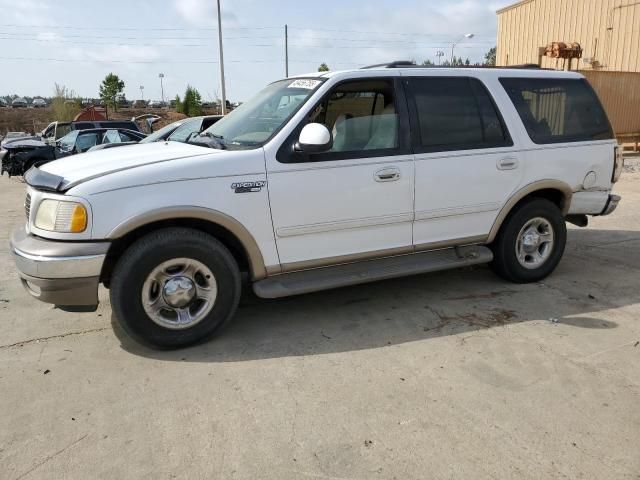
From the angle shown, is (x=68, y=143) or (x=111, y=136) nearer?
(x=111, y=136)

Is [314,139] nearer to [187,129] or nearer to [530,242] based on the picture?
[530,242]

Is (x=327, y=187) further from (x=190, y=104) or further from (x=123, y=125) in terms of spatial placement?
(x=190, y=104)

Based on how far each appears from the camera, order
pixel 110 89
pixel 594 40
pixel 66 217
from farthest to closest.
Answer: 1. pixel 110 89
2. pixel 594 40
3. pixel 66 217

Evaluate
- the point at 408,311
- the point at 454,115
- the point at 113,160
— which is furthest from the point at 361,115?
the point at 113,160

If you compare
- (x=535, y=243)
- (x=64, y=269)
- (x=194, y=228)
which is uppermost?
(x=194, y=228)

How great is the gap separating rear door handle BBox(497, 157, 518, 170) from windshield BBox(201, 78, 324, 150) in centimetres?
171

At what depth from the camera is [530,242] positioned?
4.97 m

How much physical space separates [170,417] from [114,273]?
3.57 ft

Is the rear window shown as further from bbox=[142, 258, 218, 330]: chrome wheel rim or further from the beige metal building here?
the beige metal building

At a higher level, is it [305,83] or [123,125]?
[305,83]

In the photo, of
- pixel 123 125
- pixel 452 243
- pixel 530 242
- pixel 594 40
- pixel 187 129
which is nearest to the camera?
pixel 452 243

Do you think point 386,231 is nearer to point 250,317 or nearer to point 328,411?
point 250,317

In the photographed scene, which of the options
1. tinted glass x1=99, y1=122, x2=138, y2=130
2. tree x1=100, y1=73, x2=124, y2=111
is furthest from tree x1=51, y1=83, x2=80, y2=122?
tinted glass x1=99, y1=122, x2=138, y2=130

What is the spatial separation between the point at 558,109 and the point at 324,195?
269 cm
